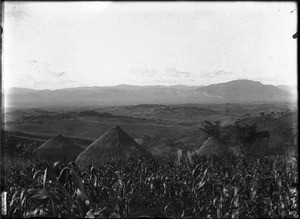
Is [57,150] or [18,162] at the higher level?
[57,150]

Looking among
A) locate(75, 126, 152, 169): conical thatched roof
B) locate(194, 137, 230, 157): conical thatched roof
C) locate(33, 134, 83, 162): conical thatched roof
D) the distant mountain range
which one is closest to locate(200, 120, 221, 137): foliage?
the distant mountain range

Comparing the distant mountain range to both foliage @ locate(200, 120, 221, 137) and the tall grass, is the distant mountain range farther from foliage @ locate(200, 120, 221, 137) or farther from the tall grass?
the tall grass

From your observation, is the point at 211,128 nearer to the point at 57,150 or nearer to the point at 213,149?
the point at 213,149

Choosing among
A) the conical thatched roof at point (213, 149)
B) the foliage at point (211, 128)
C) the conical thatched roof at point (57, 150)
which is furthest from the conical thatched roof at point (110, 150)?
the foliage at point (211, 128)

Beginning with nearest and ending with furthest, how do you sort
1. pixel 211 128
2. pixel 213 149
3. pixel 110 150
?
1. pixel 110 150
2. pixel 213 149
3. pixel 211 128

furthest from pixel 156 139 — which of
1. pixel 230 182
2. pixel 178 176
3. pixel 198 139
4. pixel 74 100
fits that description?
pixel 230 182

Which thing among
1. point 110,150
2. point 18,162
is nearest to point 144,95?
point 110,150
